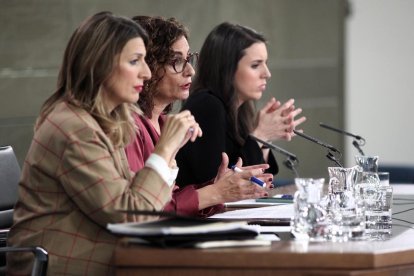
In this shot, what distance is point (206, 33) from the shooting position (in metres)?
6.33

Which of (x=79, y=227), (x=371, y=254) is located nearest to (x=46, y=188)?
(x=79, y=227)

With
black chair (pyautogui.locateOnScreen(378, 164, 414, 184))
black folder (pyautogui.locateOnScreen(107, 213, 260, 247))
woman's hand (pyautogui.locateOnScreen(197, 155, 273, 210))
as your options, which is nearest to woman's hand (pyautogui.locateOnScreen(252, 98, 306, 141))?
woman's hand (pyautogui.locateOnScreen(197, 155, 273, 210))

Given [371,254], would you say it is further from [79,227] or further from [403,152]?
[403,152]

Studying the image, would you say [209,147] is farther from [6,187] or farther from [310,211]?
[310,211]

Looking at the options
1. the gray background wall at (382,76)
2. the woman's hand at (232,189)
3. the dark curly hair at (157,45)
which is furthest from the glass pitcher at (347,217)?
the gray background wall at (382,76)

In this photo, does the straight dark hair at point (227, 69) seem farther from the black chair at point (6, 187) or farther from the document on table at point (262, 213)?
the black chair at point (6, 187)

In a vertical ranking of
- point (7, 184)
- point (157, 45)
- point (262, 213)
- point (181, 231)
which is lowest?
point (262, 213)

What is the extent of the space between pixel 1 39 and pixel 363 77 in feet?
13.3

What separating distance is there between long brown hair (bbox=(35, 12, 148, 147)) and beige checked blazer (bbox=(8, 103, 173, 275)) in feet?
0.17

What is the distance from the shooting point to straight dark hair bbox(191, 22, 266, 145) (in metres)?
4.42

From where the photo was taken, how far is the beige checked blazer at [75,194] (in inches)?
99.0

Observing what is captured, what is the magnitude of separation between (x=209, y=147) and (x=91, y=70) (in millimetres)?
1522

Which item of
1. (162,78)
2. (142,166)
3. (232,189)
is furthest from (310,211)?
(162,78)

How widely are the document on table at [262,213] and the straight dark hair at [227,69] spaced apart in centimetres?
93
